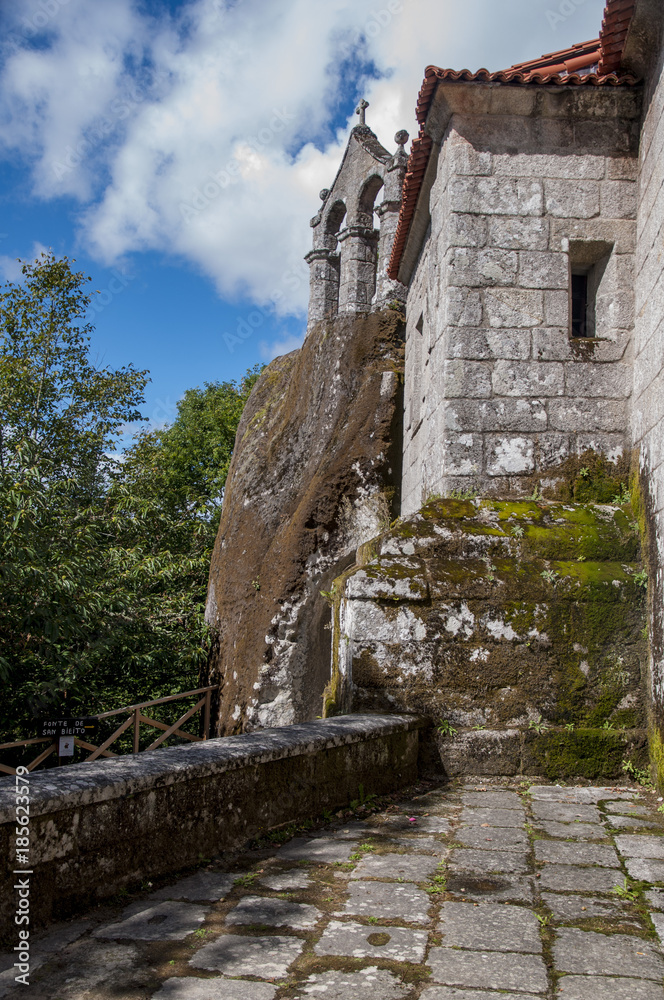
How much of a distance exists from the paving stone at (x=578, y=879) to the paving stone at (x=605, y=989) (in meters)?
0.66

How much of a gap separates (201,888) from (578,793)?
7.60 ft

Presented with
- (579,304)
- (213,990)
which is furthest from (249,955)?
(579,304)

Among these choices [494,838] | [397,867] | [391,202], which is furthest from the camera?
[391,202]

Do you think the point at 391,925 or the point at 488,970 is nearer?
the point at 488,970

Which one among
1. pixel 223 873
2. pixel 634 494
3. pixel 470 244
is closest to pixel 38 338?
pixel 470 244

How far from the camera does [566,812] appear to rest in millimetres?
3723

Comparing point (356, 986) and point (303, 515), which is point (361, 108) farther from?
point (356, 986)

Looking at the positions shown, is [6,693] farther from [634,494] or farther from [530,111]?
[530,111]

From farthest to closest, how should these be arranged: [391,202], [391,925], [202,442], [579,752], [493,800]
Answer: [202,442] < [391,202] < [579,752] < [493,800] < [391,925]

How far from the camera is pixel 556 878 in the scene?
2771mm

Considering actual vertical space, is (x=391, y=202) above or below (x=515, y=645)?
above

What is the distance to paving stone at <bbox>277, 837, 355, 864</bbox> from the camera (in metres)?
2.97

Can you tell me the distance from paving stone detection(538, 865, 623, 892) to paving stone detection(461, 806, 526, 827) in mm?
618

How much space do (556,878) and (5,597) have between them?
633cm
